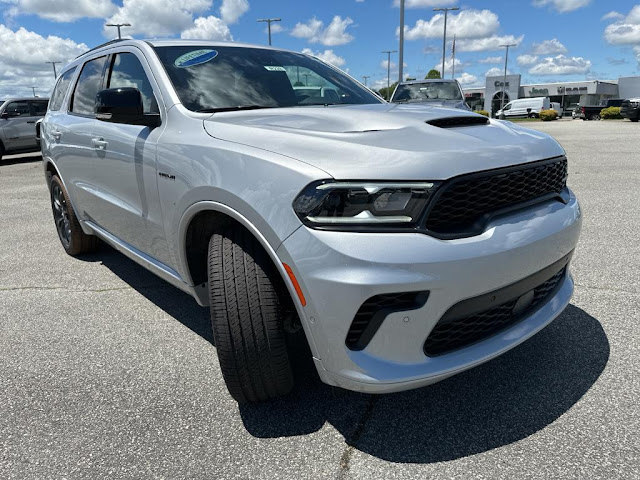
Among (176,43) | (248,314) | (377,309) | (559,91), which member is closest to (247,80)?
(176,43)

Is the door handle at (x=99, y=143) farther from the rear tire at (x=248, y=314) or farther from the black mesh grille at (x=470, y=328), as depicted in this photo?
the black mesh grille at (x=470, y=328)

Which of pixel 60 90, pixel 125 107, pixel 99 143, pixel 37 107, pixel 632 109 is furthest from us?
pixel 632 109

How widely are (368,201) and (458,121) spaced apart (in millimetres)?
853

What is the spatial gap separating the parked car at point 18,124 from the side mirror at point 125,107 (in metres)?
13.3

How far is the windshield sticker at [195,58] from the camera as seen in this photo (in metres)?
2.82

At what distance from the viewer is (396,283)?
167 centimetres

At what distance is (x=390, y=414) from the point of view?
2.20 meters

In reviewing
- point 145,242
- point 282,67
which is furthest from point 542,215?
point 145,242

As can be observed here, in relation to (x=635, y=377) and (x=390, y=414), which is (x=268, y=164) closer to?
(x=390, y=414)

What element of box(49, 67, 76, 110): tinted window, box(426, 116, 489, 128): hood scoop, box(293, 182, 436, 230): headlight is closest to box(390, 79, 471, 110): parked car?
box(49, 67, 76, 110): tinted window

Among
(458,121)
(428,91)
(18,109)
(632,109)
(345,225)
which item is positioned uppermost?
(428,91)

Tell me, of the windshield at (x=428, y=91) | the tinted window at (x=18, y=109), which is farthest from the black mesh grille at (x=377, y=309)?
the tinted window at (x=18, y=109)

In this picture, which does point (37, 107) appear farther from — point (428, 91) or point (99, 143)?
point (99, 143)

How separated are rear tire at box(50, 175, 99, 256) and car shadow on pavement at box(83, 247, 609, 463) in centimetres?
276
